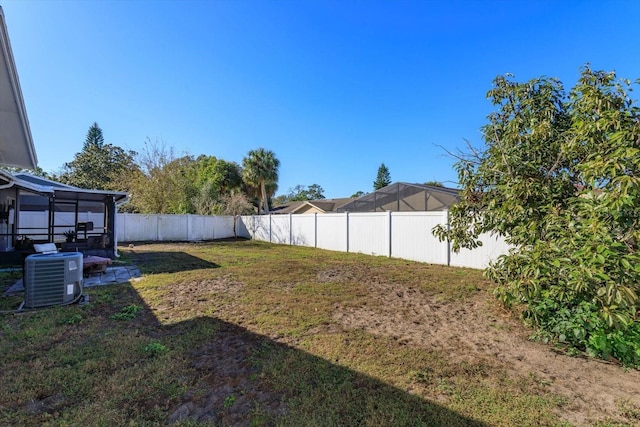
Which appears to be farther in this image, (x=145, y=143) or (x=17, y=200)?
(x=145, y=143)

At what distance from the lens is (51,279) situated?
4.76 meters

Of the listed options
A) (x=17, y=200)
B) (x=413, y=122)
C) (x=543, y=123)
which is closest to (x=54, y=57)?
(x=17, y=200)

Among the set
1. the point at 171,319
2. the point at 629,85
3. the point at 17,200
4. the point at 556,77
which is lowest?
the point at 171,319

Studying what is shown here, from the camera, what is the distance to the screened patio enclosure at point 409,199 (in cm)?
1075

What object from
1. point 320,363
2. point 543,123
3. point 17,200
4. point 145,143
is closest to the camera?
point 320,363

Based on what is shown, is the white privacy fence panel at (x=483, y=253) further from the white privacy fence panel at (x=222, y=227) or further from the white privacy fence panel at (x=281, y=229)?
the white privacy fence panel at (x=222, y=227)

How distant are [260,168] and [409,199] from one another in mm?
17536

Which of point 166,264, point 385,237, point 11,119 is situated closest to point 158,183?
point 166,264

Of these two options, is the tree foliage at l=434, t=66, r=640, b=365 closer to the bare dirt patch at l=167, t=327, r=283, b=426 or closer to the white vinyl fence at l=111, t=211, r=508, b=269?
the white vinyl fence at l=111, t=211, r=508, b=269

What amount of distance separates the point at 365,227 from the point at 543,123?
8026 millimetres

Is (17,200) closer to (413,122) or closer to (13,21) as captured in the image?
(13,21)

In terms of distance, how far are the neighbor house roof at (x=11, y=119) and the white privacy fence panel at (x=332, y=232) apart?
33.8 ft

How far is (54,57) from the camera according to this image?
8703 mm

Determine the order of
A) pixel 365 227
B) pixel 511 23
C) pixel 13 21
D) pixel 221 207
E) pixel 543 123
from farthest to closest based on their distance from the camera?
1. pixel 221 207
2. pixel 365 227
3. pixel 511 23
4. pixel 13 21
5. pixel 543 123
